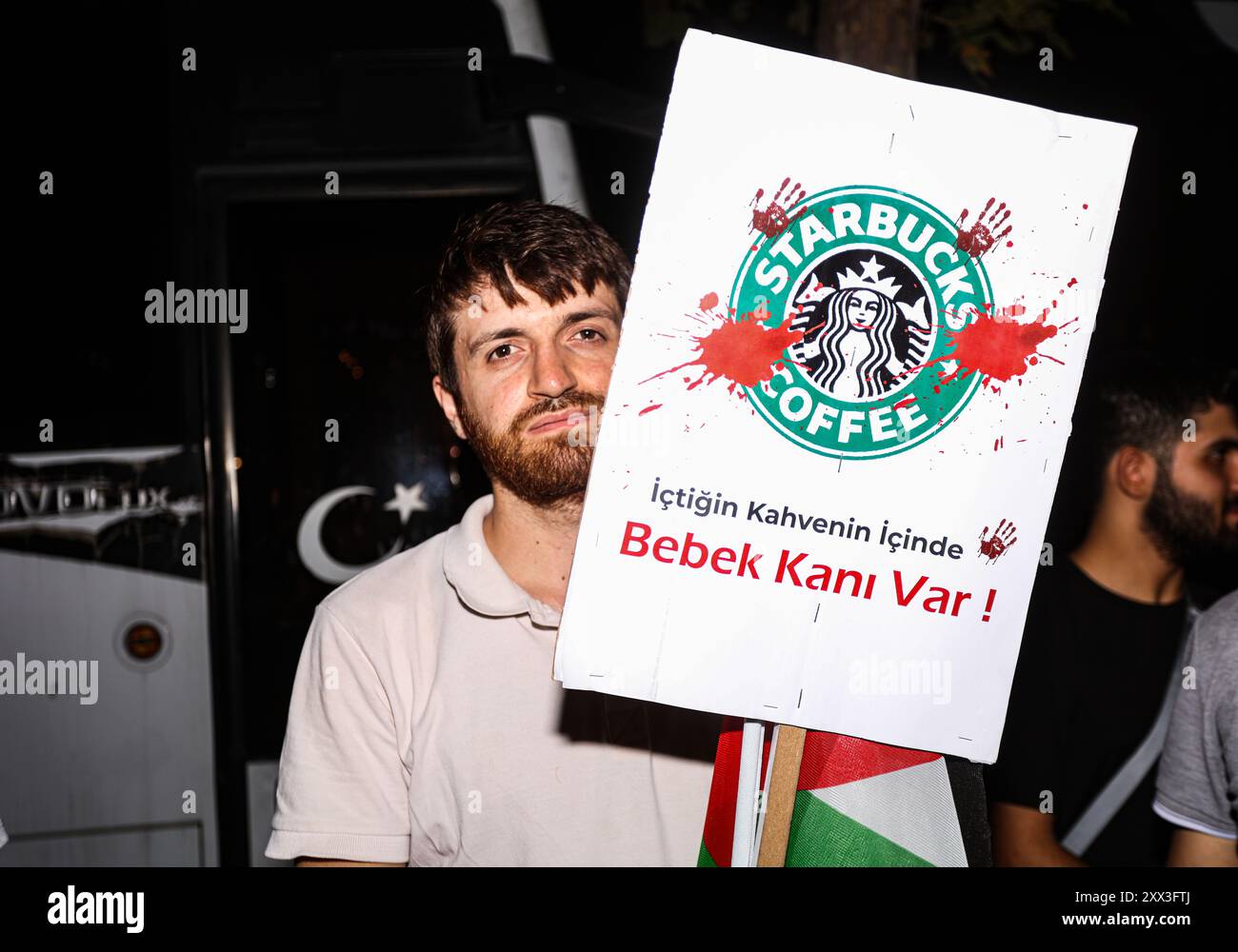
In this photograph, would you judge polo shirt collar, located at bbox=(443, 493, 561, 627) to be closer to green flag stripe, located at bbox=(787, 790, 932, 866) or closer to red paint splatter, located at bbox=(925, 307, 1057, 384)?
green flag stripe, located at bbox=(787, 790, 932, 866)

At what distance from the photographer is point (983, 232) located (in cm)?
172

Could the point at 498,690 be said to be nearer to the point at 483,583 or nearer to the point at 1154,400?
the point at 483,583

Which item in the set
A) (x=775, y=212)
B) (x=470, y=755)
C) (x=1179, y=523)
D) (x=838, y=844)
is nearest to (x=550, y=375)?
(x=775, y=212)

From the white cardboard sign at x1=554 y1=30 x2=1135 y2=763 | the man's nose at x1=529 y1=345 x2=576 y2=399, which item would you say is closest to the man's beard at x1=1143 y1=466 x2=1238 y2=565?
the white cardboard sign at x1=554 y1=30 x2=1135 y2=763

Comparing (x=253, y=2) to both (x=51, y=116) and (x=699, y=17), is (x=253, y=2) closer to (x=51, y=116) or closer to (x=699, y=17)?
(x=51, y=116)

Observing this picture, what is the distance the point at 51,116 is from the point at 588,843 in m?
2.66

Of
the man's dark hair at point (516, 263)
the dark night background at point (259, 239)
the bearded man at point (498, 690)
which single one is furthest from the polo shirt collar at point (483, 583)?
the dark night background at point (259, 239)

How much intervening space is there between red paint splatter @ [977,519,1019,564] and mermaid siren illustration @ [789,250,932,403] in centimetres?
27

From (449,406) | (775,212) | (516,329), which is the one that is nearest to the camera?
(775,212)

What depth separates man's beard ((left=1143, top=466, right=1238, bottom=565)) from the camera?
3027mm

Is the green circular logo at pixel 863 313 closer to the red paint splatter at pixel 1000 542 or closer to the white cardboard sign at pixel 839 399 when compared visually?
the white cardboard sign at pixel 839 399

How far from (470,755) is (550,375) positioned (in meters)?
0.66

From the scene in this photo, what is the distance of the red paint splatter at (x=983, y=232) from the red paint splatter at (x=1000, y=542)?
409 mm
